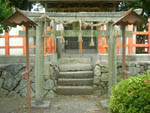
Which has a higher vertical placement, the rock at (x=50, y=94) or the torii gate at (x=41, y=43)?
the torii gate at (x=41, y=43)

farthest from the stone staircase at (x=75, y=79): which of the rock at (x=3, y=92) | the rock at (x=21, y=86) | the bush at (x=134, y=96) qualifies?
the bush at (x=134, y=96)

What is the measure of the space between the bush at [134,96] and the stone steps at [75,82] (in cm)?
453

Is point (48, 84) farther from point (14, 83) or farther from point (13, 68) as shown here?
point (13, 68)

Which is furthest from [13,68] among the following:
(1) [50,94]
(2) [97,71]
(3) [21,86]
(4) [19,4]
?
(4) [19,4]

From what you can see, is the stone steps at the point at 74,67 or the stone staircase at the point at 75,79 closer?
the stone staircase at the point at 75,79

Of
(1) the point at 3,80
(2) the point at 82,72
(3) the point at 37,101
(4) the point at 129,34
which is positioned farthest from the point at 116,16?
(1) the point at 3,80

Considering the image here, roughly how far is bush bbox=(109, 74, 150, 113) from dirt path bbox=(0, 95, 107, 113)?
2540 mm

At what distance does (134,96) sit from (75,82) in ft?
16.1

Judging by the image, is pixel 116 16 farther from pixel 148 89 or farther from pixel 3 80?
pixel 3 80

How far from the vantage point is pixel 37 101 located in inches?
247

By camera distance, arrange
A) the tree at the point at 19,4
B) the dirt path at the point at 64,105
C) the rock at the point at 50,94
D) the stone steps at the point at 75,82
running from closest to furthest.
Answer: the dirt path at the point at 64,105 → the rock at the point at 50,94 → the stone steps at the point at 75,82 → the tree at the point at 19,4

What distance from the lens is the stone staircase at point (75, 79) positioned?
25.6 feet

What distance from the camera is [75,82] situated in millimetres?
8094

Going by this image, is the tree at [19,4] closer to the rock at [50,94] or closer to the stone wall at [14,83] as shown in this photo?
the stone wall at [14,83]
